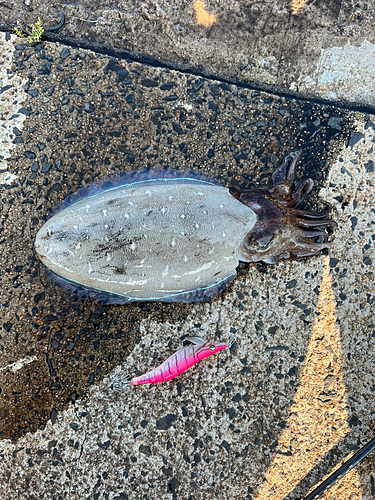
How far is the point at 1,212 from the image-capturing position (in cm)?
283

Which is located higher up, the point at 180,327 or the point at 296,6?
the point at 296,6

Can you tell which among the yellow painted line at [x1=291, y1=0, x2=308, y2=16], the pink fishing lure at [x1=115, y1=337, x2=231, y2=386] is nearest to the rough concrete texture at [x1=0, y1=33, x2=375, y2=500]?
the pink fishing lure at [x1=115, y1=337, x2=231, y2=386]

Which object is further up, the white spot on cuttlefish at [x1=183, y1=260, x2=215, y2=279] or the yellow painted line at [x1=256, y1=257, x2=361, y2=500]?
the white spot on cuttlefish at [x1=183, y1=260, x2=215, y2=279]

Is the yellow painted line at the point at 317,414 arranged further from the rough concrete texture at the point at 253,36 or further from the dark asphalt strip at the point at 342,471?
the rough concrete texture at the point at 253,36

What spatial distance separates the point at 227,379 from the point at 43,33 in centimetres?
347

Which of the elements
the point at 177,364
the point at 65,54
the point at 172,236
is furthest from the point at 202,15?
the point at 177,364

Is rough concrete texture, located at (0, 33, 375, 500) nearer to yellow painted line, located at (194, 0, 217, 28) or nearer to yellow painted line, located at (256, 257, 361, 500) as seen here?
yellow painted line, located at (256, 257, 361, 500)

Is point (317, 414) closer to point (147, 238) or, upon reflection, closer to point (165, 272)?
point (165, 272)

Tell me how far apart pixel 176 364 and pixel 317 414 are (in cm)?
130

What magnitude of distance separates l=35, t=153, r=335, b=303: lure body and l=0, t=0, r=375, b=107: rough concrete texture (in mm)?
993

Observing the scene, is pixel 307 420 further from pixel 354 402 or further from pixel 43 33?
pixel 43 33

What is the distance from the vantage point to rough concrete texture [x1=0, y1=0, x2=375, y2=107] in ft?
9.78

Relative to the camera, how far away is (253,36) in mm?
3002

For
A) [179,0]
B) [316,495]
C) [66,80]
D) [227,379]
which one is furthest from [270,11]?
[316,495]
